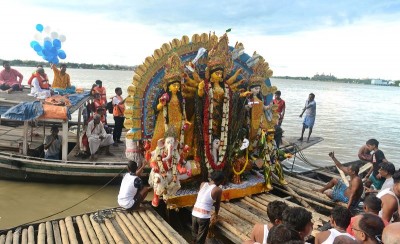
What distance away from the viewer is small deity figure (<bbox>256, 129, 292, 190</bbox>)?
24.5ft

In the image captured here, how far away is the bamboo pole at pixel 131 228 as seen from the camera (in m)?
5.00

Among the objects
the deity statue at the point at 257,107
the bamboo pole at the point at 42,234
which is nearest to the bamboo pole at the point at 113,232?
the bamboo pole at the point at 42,234

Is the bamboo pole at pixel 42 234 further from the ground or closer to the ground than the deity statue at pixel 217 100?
closer to the ground

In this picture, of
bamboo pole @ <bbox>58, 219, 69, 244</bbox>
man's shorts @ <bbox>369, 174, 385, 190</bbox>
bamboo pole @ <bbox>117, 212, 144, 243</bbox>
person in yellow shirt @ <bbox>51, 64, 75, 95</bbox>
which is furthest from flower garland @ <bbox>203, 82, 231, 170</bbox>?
person in yellow shirt @ <bbox>51, 64, 75, 95</bbox>

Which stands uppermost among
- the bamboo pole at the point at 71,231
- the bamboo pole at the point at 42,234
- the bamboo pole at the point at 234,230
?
the bamboo pole at the point at 234,230

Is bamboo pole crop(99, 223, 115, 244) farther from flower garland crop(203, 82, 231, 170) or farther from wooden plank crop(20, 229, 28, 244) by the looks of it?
flower garland crop(203, 82, 231, 170)

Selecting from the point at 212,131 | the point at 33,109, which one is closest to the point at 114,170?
the point at 33,109

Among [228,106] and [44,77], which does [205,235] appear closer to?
[228,106]

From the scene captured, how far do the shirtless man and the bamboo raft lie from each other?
299 cm

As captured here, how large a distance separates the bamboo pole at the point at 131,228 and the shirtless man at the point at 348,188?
11.7 feet

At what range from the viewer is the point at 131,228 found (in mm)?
5316

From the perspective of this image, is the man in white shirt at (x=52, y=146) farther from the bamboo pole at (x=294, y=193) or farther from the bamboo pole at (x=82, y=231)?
the bamboo pole at (x=294, y=193)

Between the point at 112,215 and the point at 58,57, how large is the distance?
604 cm

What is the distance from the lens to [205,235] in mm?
5410
